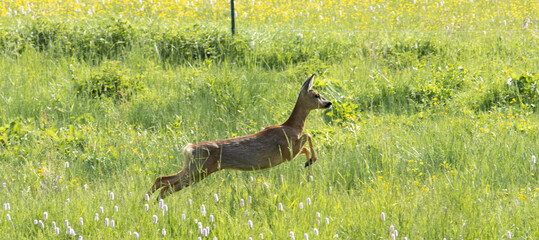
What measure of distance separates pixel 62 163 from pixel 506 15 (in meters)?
9.60

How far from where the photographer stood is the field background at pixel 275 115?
17.7 ft

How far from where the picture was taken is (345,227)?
5.27 m

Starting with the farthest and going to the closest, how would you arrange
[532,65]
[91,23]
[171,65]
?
[91,23] < [171,65] < [532,65]

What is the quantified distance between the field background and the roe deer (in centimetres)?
16

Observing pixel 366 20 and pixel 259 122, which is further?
pixel 366 20

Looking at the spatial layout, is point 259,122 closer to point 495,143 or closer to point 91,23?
point 495,143

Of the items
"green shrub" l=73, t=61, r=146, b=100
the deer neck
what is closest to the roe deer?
the deer neck

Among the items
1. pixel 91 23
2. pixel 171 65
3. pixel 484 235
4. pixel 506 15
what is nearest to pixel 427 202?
pixel 484 235

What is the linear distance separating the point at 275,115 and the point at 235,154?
258cm

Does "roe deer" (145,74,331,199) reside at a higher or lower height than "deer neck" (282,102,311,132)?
lower

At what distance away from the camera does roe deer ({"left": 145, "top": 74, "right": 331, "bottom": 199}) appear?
6.01 m

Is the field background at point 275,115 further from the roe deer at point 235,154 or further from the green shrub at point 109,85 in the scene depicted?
the roe deer at point 235,154

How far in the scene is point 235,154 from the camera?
607 centimetres

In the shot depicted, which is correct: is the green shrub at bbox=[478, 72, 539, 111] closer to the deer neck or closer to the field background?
the field background
